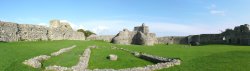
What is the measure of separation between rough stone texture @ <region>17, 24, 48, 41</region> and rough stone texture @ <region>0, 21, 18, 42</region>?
0.90 metres

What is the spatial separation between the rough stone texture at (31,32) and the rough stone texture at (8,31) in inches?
35.6

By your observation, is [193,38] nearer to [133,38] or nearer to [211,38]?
[211,38]

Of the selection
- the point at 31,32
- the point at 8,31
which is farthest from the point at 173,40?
the point at 8,31

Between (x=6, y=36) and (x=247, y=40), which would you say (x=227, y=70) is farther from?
(x=247, y=40)

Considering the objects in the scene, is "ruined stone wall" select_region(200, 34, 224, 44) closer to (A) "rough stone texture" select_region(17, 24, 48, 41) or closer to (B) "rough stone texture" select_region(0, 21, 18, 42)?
(A) "rough stone texture" select_region(17, 24, 48, 41)

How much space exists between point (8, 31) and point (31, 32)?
5807 millimetres

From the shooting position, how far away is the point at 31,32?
40.1 m

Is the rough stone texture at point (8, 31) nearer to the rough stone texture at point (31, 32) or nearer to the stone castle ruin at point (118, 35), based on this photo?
the stone castle ruin at point (118, 35)

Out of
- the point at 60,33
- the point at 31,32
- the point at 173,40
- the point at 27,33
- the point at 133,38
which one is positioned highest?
the point at 60,33

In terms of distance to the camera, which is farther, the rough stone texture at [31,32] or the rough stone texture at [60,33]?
the rough stone texture at [60,33]

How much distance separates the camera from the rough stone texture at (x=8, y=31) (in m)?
33.1

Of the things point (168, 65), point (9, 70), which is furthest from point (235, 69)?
point (9, 70)

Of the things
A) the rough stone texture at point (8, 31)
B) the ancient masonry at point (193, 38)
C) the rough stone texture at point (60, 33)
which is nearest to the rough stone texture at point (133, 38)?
the ancient masonry at point (193, 38)

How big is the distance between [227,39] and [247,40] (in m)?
7.22
